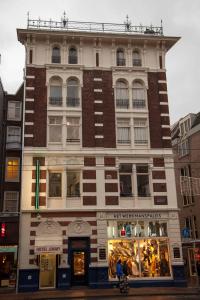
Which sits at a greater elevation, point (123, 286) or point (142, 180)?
point (142, 180)

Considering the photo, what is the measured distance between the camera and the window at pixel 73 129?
30.3m

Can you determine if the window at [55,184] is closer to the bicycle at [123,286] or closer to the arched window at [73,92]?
the arched window at [73,92]

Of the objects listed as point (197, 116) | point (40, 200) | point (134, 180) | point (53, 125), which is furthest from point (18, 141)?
point (197, 116)

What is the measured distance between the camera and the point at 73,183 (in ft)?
96.5

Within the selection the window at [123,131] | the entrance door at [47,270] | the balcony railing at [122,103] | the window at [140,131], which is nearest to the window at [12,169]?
the entrance door at [47,270]

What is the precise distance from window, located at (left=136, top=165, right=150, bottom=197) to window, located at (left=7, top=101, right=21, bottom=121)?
14754mm

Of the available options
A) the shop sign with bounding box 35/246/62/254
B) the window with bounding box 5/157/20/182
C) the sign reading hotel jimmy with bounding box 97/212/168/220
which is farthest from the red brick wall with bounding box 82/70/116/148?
the window with bounding box 5/157/20/182

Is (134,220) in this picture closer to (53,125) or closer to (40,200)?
(40,200)

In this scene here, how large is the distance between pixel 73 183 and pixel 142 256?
735 cm

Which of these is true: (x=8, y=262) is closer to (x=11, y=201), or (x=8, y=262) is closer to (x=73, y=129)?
(x=11, y=201)

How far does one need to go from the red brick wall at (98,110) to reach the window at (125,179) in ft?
6.25

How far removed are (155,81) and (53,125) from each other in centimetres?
928

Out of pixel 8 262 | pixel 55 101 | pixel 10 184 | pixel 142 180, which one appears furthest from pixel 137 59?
pixel 8 262

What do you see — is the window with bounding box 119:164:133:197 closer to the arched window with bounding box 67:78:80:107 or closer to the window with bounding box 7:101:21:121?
the arched window with bounding box 67:78:80:107
